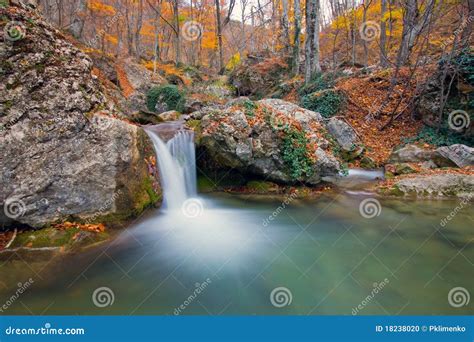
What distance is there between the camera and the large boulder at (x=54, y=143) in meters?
5.01

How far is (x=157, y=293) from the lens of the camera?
3912 millimetres

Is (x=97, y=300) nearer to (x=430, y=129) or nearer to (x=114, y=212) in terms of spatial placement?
(x=114, y=212)

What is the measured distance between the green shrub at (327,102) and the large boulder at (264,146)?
15.9ft

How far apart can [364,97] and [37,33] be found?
12.3 m

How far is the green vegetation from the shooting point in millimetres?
8039

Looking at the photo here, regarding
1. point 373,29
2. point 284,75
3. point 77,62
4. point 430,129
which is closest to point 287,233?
point 77,62

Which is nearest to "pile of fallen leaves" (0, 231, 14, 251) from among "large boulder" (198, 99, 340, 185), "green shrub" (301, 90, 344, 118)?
"large boulder" (198, 99, 340, 185)

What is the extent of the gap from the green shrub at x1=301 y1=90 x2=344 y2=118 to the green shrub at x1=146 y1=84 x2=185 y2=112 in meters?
6.76

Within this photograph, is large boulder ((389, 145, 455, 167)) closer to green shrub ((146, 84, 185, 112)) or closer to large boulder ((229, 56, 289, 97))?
large boulder ((229, 56, 289, 97))

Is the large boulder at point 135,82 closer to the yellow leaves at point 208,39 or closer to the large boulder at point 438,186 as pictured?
the large boulder at point 438,186

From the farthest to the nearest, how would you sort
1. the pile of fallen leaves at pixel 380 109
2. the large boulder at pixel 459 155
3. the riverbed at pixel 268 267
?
the pile of fallen leaves at pixel 380 109 → the large boulder at pixel 459 155 → the riverbed at pixel 268 267

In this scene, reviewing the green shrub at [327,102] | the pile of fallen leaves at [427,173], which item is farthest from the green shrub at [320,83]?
the pile of fallen leaves at [427,173]

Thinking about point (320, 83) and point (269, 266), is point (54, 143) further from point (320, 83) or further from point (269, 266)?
point (320, 83)

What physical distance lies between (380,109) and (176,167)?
378 inches
